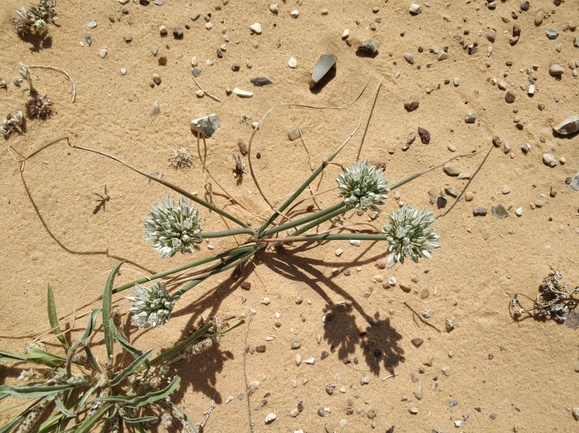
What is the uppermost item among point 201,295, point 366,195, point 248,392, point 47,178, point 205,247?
point 366,195

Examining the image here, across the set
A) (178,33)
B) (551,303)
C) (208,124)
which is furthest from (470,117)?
(178,33)

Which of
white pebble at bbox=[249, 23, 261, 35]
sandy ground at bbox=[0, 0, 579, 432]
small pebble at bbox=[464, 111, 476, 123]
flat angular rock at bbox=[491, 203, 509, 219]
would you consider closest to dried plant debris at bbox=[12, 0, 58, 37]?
sandy ground at bbox=[0, 0, 579, 432]

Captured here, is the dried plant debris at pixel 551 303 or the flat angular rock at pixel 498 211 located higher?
the flat angular rock at pixel 498 211

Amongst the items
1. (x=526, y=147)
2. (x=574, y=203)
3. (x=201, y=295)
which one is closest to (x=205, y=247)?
(x=201, y=295)

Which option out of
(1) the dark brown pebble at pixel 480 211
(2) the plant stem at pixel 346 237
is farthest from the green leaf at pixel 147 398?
(1) the dark brown pebble at pixel 480 211

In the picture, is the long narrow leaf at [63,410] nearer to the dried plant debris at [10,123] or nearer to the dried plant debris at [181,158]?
the dried plant debris at [181,158]

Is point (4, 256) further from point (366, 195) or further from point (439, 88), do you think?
point (439, 88)

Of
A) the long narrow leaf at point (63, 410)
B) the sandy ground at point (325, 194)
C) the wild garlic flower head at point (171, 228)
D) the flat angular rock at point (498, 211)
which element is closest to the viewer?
the long narrow leaf at point (63, 410)

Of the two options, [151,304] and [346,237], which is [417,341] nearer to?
[346,237]
